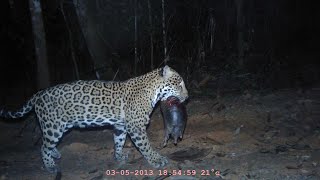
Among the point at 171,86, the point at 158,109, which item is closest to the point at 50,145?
the point at 171,86

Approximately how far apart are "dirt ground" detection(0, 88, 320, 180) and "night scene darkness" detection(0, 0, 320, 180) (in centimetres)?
2

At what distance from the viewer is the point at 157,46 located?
12812 mm

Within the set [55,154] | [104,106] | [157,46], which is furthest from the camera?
[157,46]

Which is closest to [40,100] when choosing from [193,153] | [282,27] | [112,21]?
[193,153]

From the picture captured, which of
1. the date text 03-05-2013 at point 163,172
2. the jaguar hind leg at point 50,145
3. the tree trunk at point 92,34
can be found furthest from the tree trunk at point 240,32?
the jaguar hind leg at point 50,145

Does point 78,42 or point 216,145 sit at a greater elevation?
point 78,42

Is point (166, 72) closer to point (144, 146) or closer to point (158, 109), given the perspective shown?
point (144, 146)

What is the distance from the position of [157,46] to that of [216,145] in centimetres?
615

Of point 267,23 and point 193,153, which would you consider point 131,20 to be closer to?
point 193,153

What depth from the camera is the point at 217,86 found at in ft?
36.1

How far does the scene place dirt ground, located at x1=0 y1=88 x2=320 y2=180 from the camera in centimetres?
626

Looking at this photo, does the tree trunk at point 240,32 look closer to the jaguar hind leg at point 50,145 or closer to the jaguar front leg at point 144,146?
the jaguar front leg at point 144,146

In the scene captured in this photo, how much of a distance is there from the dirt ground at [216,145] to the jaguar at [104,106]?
44cm

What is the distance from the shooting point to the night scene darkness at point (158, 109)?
6.65 meters
